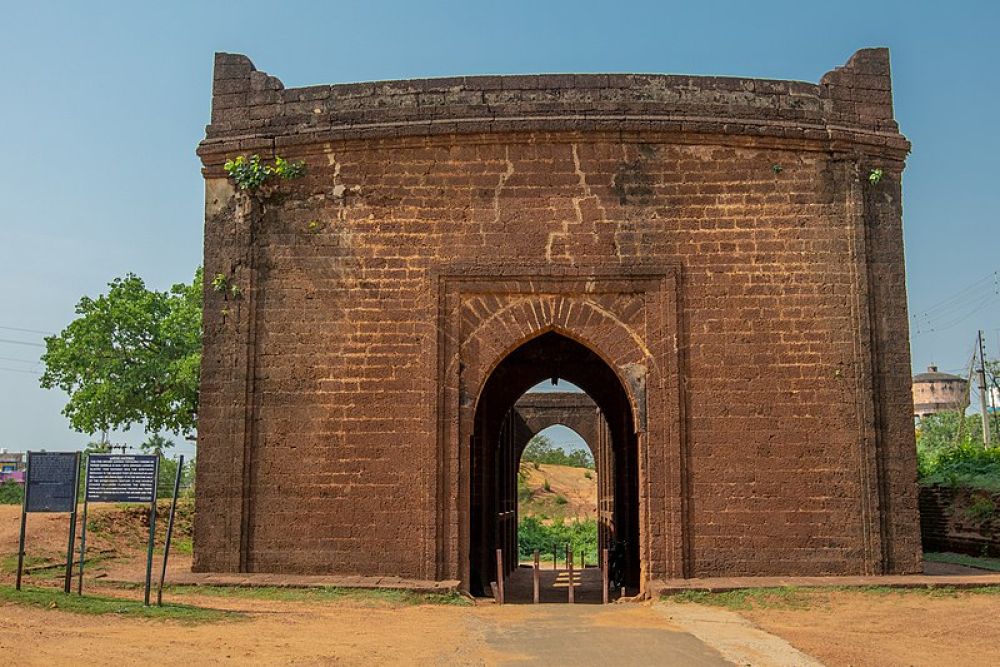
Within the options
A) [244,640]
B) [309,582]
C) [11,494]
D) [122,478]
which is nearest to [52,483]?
[122,478]

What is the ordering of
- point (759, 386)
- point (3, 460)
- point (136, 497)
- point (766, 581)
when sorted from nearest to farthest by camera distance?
point (136, 497) < point (766, 581) < point (759, 386) < point (3, 460)

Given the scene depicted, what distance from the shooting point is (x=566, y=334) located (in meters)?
12.0

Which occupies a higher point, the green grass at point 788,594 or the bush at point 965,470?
the bush at point 965,470

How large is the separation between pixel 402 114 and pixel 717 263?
14.6ft

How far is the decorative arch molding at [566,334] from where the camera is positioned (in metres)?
11.7

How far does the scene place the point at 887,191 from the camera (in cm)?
1227

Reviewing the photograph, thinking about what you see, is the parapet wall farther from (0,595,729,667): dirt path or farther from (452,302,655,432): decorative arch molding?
(0,595,729,667): dirt path

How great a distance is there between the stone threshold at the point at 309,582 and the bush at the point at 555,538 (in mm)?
21276

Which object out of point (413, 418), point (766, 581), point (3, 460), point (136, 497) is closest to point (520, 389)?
point (413, 418)

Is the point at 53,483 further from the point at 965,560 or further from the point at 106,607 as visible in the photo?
the point at 965,560

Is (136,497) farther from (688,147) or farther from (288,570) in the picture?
(688,147)

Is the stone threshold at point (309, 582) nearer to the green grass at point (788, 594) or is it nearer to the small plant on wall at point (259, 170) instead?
the green grass at point (788, 594)

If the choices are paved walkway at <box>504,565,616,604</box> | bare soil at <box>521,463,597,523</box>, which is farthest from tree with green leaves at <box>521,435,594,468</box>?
paved walkway at <box>504,565,616,604</box>

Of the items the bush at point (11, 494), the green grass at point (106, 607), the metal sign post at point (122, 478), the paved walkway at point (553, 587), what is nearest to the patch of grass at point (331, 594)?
the green grass at point (106, 607)
